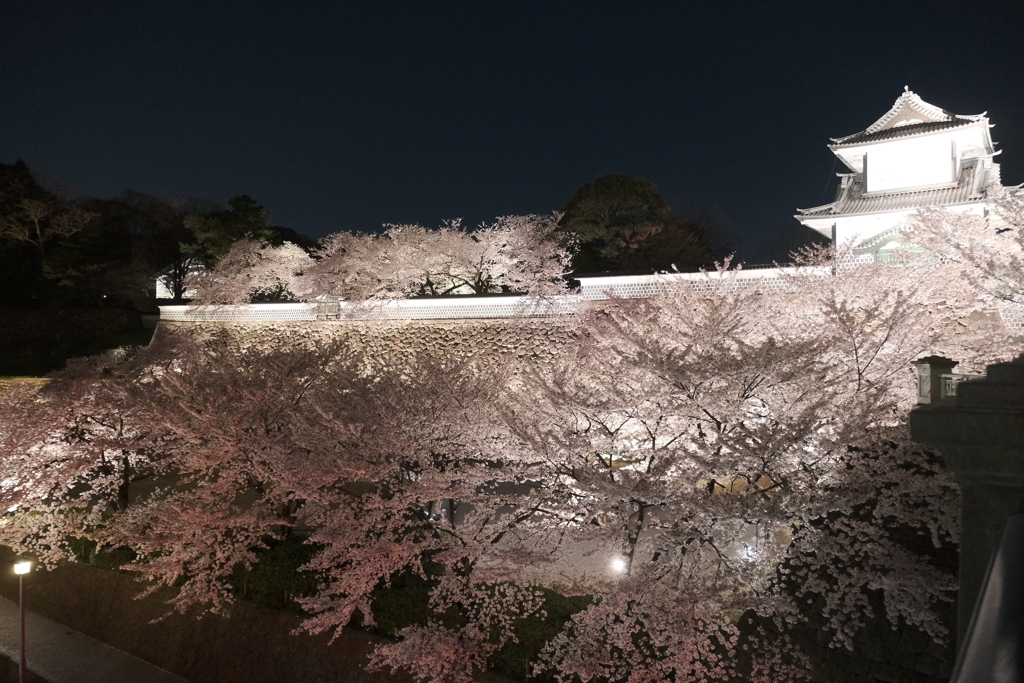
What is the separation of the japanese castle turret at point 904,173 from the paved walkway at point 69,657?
1536 cm

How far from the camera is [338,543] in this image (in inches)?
301

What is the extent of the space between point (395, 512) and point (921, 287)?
8632mm

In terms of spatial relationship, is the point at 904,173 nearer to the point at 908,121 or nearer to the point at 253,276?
the point at 908,121

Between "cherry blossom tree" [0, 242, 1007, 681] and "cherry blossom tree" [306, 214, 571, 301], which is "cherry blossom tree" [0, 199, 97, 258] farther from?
"cherry blossom tree" [0, 242, 1007, 681]

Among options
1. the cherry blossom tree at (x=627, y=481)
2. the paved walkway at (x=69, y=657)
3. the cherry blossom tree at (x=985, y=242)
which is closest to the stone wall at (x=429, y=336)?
the cherry blossom tree at (x=627, y=481)

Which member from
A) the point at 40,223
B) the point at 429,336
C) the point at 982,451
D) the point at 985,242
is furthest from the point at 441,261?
the point at 40,223

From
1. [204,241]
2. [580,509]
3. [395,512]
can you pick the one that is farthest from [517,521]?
[204,241]

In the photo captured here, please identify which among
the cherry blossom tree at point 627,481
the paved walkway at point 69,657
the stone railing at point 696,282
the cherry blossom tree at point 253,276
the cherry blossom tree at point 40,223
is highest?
the cherry blossom tree at point 40,223

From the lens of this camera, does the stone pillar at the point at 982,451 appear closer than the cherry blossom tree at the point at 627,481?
Yes

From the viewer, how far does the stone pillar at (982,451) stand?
2.87m

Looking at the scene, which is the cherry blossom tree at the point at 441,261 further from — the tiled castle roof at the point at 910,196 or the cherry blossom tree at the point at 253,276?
the tiled castle roof at the point at 910,196

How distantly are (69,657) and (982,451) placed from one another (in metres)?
12.6

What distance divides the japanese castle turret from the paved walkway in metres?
15.4

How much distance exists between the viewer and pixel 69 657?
9977 mm
